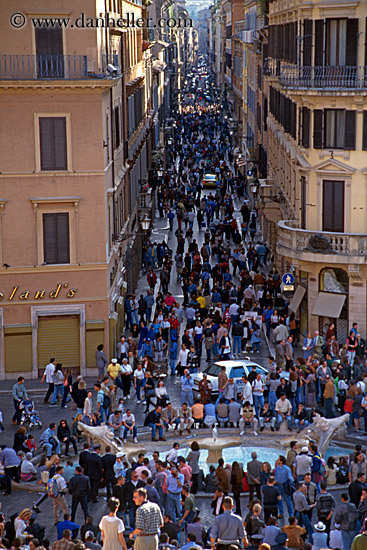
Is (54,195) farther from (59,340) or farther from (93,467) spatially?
(93,467)

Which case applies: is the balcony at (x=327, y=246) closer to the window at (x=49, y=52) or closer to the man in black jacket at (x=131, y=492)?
the window at (x=49, y=52)

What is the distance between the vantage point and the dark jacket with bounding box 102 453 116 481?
76.4 feet

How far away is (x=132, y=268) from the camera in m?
44.8

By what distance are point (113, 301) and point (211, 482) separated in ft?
A: 42.4

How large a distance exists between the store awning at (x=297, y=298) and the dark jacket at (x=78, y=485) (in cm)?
1749

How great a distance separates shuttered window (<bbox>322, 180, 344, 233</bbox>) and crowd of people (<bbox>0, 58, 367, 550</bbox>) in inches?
135

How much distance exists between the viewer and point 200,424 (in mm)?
28016

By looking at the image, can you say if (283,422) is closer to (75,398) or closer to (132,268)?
(75,398)

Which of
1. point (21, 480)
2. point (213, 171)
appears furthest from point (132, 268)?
point (213, 171)

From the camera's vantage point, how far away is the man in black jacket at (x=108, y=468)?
23.3 metres

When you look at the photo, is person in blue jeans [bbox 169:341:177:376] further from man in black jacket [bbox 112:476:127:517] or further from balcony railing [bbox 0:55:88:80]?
man in black jacket [bbox 112:476:127:517]

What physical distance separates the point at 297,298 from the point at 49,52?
40.2ft

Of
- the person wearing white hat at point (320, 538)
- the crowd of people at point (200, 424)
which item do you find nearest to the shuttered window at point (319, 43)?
the crowd of people at point (200, 424)

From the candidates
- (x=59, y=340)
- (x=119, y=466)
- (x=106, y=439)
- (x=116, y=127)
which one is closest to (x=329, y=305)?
(x=59, y=340)
